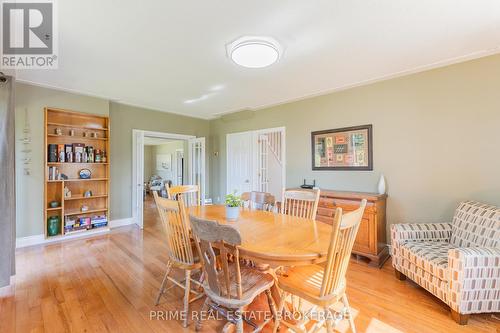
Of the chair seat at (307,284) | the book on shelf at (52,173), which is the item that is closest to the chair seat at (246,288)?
the chair seat at (307,284)

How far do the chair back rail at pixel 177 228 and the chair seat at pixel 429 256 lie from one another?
2.24 metres

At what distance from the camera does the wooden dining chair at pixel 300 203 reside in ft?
8.36

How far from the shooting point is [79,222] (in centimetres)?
423

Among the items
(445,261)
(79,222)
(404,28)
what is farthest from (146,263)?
(404,28)

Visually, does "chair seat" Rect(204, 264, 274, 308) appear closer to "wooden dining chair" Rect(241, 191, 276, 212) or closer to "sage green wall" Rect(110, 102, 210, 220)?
"wooden dining chair" Rect(241, 191, 276, 212)

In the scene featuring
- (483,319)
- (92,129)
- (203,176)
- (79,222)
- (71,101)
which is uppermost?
(71,101)

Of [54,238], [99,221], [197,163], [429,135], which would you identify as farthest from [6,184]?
[429,135]

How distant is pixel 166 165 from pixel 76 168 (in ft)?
19.2

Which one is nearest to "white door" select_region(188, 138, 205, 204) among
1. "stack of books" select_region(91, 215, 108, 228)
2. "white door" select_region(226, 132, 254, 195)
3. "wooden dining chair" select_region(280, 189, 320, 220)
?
"white door" select_region(226, 132, 254, 195)

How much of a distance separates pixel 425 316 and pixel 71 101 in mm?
5817

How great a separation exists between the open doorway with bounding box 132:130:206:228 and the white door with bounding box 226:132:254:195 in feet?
2.27

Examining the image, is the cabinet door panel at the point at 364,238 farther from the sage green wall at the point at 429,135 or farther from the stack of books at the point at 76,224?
the stack of books at the point at 76,224

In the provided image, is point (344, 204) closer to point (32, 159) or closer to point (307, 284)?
point (307, 284)

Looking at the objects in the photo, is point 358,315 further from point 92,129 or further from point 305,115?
point 92,129
